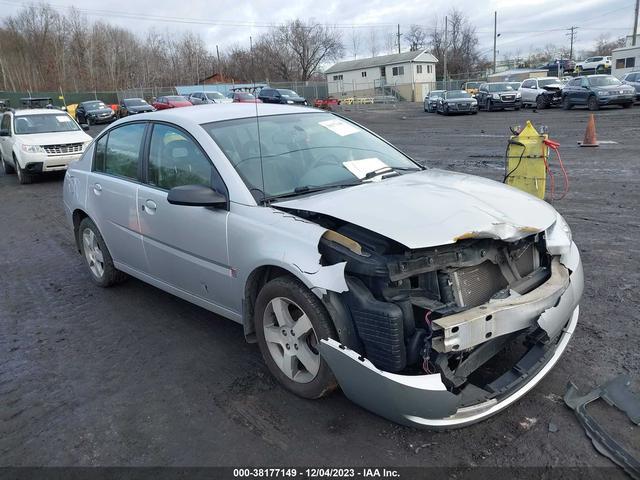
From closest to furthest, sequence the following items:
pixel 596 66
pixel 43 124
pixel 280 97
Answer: pixel 43 124 → pixel 280 97 → pixel 596 66

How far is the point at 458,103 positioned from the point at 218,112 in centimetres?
2609

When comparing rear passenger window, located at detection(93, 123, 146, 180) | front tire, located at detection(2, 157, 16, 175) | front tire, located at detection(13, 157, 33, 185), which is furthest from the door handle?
front tire, located at detection(2, 157, 16, 175)

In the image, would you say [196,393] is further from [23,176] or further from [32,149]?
[23,176]

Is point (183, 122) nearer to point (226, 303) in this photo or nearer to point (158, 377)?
point (226, 303)

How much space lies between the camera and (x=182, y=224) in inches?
147

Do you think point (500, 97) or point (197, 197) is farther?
point (500, 97)

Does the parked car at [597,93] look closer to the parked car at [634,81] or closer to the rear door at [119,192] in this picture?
the parked car at [634,81]

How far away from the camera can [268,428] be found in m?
2.89

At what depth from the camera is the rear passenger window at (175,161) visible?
3.71m

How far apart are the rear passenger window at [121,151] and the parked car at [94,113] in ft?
95.9

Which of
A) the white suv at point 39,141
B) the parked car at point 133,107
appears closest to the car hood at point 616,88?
the white suv at point 39,141

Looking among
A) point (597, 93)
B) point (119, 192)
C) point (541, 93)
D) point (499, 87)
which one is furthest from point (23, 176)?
point (541, 93)

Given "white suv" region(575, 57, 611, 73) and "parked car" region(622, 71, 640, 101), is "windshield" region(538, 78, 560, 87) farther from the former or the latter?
"white suv" region(575, 57, 611, 73)

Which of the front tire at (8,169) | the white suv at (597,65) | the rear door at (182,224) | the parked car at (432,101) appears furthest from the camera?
the white suv at (597,65)
